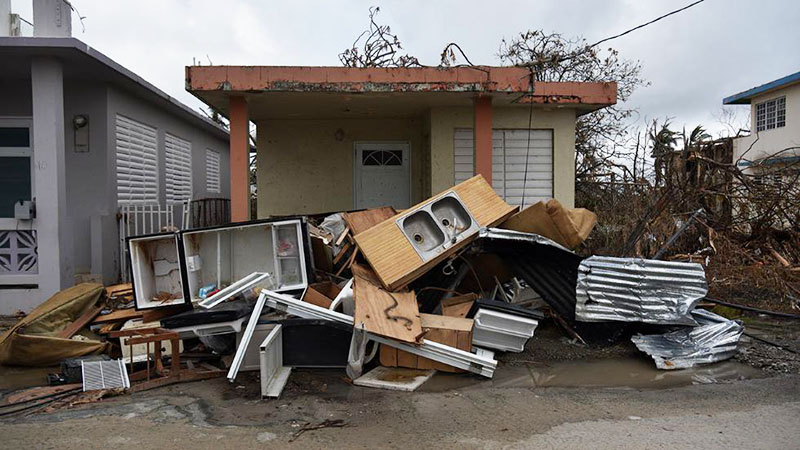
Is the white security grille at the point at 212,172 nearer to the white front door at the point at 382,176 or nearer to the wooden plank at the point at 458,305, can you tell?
the white front door at the point at 382,176

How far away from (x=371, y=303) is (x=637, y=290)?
2.71m

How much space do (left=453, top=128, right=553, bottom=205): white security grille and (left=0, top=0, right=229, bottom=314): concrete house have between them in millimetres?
5755

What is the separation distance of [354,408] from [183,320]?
195cm

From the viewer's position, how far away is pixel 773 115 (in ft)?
67.2

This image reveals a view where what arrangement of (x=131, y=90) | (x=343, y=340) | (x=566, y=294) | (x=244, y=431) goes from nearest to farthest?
(x=244, y=431)
(x=343, y=340)
(x=566, y=294)
(x=131, y=90)

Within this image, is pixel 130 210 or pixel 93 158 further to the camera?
pixel 130 210

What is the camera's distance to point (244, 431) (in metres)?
4.20

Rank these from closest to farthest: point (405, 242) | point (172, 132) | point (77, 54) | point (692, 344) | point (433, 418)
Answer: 1. point (433, 418)
2. point (692, 344)
3. point (405, 242)
4. point (77, 54)
5. point (172, 132)

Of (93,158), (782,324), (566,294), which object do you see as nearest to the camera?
(566,294)

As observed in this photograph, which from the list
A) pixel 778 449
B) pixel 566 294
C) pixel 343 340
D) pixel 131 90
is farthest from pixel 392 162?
pixel 778 449

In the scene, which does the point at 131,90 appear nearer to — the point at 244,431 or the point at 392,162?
the point at 392,162

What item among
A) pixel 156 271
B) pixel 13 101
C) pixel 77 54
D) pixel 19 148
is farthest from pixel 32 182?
pixel 156 271

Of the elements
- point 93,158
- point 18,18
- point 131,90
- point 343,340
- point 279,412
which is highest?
point 18,18

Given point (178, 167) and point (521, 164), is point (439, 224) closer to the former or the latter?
point (521, 164)
